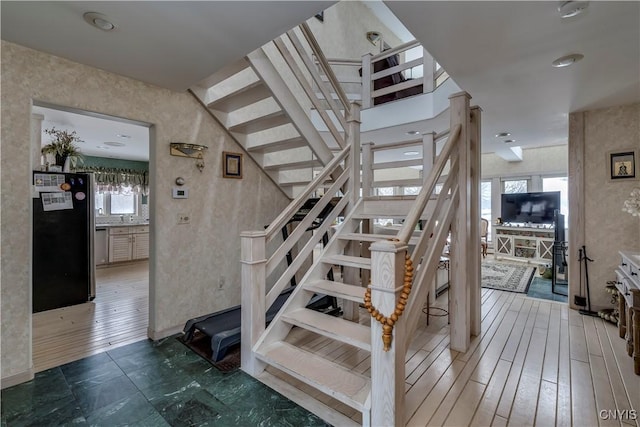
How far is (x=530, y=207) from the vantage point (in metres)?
6.20

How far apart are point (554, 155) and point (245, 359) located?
286 inches

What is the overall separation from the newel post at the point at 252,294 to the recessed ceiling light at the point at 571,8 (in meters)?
2.37

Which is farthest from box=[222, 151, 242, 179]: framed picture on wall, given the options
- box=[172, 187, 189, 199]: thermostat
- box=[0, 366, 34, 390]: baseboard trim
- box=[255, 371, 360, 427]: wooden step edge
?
box=[0, 366, 34, 390]: baseboard trim

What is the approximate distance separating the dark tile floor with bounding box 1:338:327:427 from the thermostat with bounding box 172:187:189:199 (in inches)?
58.2

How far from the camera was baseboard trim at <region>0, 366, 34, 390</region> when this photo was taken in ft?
6.86

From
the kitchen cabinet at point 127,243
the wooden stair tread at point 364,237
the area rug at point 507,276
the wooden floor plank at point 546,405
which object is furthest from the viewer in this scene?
the kitchen cabinet at point 127,243

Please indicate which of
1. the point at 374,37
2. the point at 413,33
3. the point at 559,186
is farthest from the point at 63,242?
the point at 559,186

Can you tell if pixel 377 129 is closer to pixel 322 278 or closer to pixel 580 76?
pixel 580 76

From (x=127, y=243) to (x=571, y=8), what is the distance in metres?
7.56

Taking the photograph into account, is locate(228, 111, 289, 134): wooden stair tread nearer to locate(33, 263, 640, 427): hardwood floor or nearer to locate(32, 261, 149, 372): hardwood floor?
locate(33, 263, 640, 427): hardwood floor

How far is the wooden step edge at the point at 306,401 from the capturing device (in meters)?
1.77

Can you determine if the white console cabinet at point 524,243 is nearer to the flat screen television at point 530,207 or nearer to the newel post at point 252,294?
the flat screen television at point 530,207

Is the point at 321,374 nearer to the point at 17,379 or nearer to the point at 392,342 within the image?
the point at 392,342
